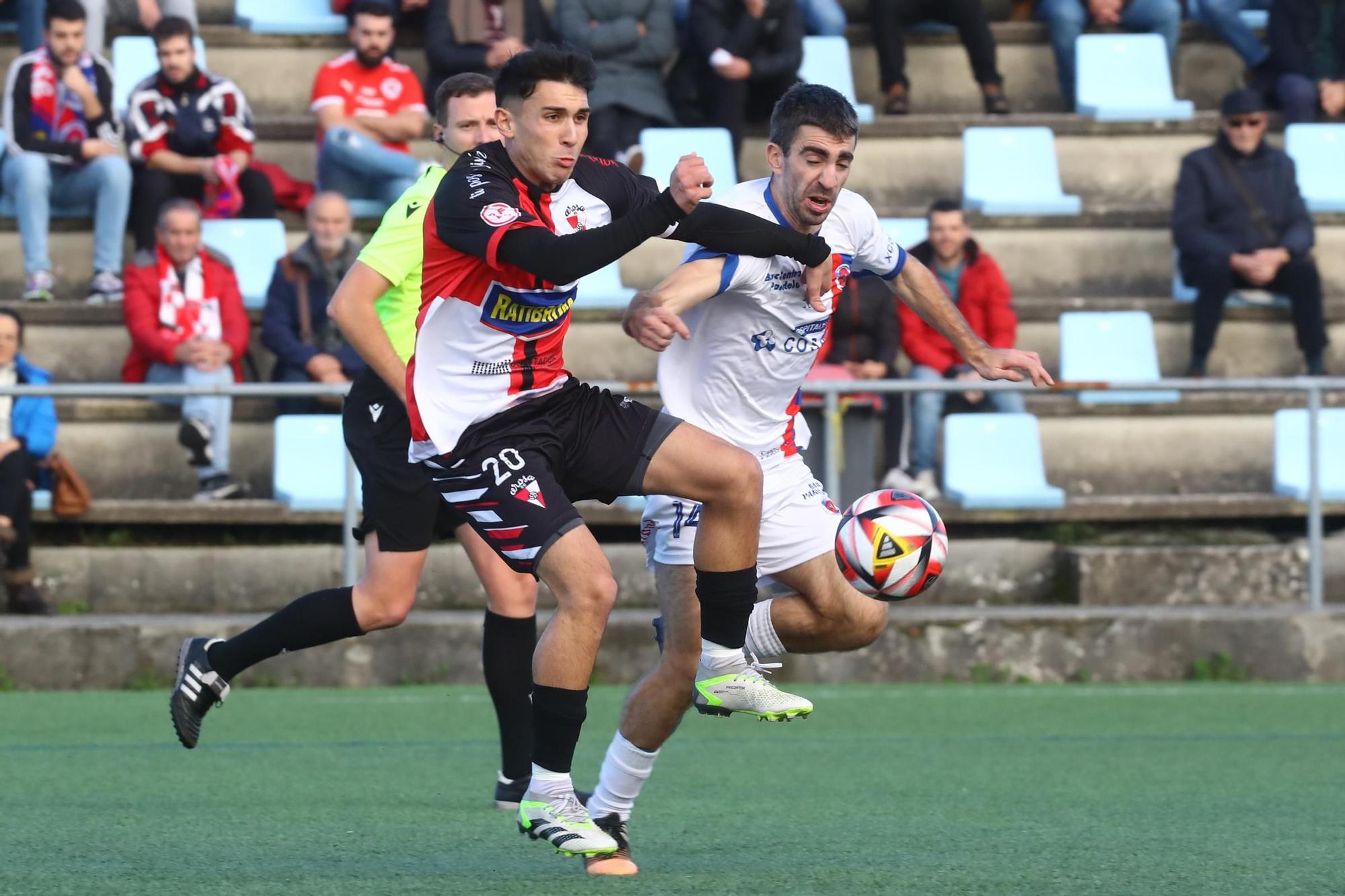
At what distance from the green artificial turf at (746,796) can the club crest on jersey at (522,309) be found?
1.38m

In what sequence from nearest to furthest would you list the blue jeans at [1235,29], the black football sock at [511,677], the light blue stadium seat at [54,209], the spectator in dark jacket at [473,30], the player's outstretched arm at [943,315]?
the player's outstretched arm at [943,315] → the black football sock at [511,677] → the light blue stadium seat at [54,209] → the spectator in dark jacket at [473,30] → the blue jeans at [1235,29]

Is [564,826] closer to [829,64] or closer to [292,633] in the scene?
[292,633]

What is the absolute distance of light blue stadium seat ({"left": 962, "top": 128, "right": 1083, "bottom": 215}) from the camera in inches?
491

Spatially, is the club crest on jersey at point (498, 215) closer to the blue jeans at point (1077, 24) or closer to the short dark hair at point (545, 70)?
the short dark hair at point (545, 70)

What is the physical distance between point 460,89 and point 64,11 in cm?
602

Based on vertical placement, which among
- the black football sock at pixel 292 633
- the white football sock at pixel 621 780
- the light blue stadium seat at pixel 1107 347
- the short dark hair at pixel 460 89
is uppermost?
the short dark hair at pixel 460 89

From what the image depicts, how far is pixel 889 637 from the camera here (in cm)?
970

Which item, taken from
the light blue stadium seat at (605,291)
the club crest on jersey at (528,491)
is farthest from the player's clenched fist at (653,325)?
the light blue stadium seat at (605,291)

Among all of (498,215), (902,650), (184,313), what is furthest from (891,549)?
(184,313)

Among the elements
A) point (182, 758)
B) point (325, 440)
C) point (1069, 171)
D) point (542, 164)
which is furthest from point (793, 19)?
point (542, 164)

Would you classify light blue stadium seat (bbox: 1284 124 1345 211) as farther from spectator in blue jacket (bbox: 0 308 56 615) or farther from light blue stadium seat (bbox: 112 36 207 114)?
spectator in blue jacket (bbox: 0 308 56 615)

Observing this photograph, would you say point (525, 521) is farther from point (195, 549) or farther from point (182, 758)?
point (195, 549)

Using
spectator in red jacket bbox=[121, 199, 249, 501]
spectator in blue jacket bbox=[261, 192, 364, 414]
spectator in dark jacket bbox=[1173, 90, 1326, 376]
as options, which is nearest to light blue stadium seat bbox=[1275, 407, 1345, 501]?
spectator in dark jacket bbox=[1173, 90, 1326, 376]

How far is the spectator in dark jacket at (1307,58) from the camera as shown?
510 inches
